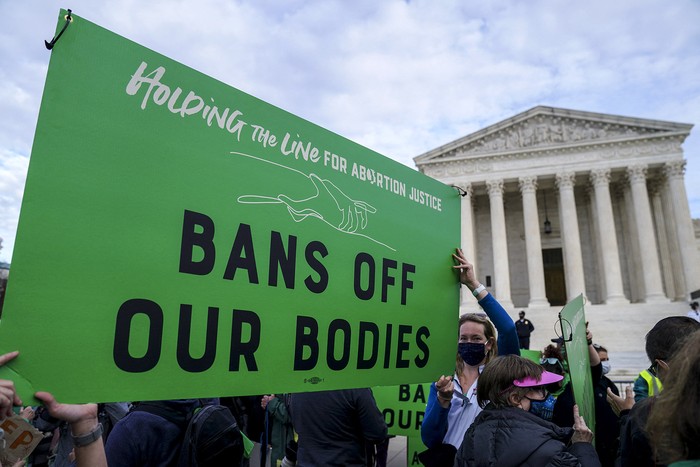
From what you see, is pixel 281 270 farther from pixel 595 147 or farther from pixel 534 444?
pixel 595 147

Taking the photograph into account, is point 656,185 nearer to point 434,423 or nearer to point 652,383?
point 652,383

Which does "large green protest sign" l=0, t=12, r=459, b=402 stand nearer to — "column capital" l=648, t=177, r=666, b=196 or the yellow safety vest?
the yellow safety vest

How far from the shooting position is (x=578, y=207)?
31.0 m

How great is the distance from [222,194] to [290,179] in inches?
14.6

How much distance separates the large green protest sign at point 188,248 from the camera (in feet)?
4.78

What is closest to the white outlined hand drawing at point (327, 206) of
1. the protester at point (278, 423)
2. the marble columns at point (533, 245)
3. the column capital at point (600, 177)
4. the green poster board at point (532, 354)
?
the protester at point (278, 423)

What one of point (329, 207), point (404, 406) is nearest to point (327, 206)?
point (329, 207)

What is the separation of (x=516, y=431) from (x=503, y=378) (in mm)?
297

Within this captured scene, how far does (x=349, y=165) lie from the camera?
2.47 m

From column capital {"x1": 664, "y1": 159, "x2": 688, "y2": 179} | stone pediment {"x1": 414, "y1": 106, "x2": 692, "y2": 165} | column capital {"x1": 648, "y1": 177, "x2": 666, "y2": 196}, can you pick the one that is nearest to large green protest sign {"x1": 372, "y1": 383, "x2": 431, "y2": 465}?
stone pediment {"x1": 414, "y1": 106, "x2": 692, "y2": 165}

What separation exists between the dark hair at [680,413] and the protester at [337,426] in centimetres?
224

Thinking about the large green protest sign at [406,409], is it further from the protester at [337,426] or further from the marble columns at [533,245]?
the marble columns at [533,245]

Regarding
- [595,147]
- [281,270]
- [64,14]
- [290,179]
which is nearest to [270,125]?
[290,179]

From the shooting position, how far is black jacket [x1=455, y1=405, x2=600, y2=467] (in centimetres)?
211
